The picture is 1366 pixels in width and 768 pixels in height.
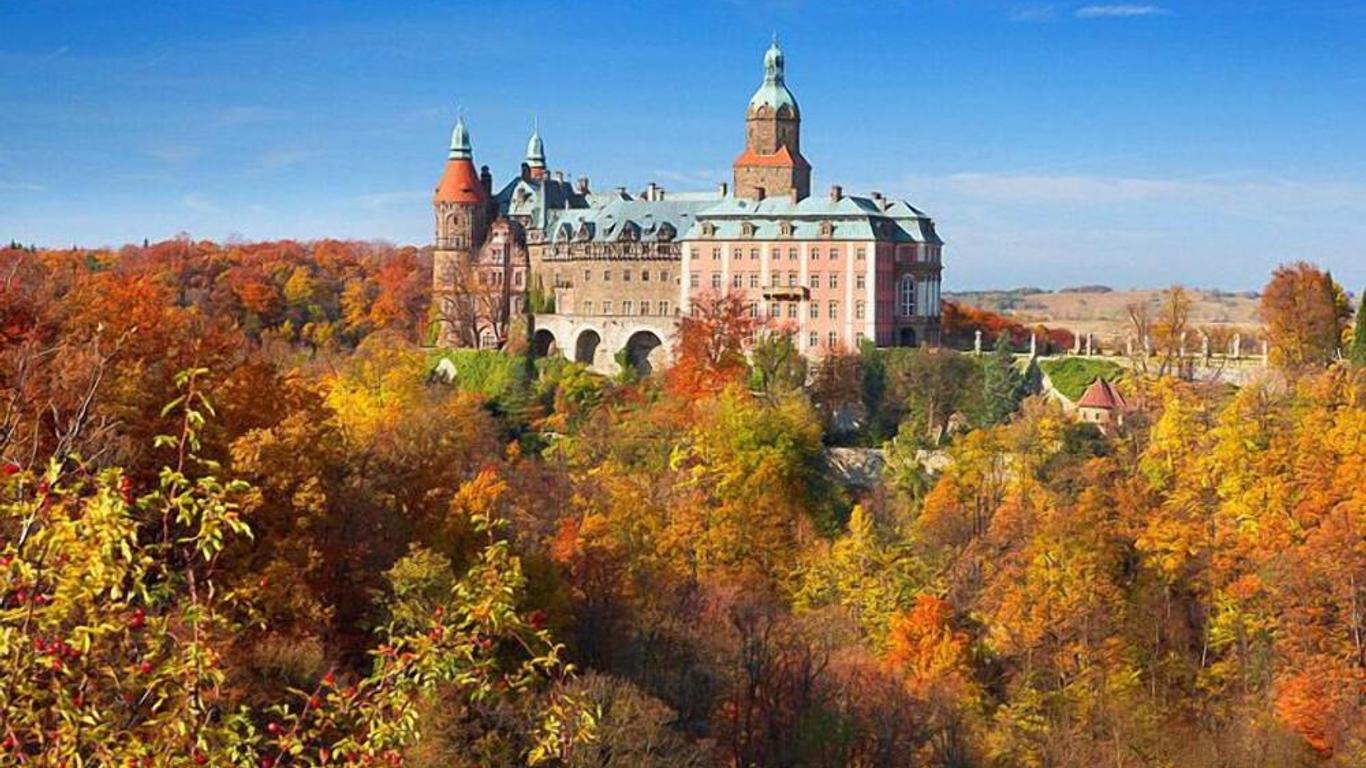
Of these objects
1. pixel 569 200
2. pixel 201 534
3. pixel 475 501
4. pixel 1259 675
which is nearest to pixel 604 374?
pixel 569 200

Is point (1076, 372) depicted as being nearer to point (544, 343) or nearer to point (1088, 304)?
point (544, 343)

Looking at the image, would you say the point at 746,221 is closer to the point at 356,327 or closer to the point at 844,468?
the point at 844,468

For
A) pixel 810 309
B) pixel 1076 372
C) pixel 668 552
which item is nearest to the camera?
pixel 668 552

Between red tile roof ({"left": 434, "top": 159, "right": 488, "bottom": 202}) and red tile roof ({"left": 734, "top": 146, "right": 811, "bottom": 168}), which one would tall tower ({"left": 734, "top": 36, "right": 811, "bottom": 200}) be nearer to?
red tile roof ({"left": 734, "top": 146, "right": 811, "bottom": 168})

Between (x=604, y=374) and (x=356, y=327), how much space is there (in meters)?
16.2

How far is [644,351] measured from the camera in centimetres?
5353

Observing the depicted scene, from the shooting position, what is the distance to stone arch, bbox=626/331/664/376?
174 ft

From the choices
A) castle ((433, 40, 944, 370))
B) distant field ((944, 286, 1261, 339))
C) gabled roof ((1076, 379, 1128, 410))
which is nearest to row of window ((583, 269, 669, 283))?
castle ((433, 40, 944, 370))

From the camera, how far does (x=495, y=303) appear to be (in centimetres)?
5525

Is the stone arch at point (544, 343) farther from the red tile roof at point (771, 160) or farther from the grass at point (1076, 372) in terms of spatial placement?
the grass at point (1076, 372)

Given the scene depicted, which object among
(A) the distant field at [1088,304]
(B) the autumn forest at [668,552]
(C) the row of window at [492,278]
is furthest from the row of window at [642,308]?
(A) the distant field at [1088,304]

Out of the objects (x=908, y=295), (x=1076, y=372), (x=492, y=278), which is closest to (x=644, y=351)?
(x=492, y=278)

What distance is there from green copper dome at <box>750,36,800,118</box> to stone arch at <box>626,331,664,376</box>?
8647mm

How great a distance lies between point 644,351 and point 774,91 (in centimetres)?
990
